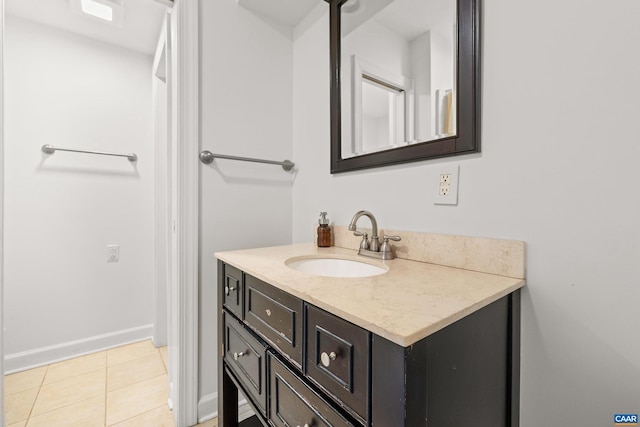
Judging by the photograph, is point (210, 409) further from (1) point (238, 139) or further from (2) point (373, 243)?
(1) point (238, 139)

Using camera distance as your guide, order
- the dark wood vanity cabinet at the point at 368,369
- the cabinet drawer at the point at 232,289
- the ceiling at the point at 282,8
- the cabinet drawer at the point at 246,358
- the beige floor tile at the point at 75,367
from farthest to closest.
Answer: the beige floor tile at the point at 75,367 → the ceiling at the point at 282,8 → the cabinet drawer at the point at 232,289 → the cabinet drawer at the point at 246,358 → the dark wood vanity cabinet at the point at 368,369

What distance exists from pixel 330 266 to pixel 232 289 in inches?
15.0

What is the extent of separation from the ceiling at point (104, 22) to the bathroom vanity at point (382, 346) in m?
1.68

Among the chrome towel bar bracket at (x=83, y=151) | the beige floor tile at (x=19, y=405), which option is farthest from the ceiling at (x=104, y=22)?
the beige floor tile at (x=19, y=405)

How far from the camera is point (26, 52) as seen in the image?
172 cm

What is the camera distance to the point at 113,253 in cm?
201

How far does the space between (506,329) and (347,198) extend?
777mm

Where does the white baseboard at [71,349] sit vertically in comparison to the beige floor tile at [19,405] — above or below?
above

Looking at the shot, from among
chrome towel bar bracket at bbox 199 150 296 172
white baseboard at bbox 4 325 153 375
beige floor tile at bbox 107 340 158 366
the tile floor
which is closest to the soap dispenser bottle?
chrome towel bar bracket at bbox 199 150 296 172

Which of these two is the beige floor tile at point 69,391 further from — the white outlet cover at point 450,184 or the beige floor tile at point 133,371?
the white outlet cover at point 450,184

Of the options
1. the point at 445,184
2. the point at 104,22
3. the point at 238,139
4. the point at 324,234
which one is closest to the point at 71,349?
the point at 238,139

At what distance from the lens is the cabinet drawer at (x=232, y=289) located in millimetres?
974

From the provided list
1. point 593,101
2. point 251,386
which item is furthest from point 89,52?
point 593,101

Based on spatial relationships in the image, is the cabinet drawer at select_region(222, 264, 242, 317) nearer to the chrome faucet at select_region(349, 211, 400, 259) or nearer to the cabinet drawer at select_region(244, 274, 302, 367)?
the cabinet drawer at select_region(244, 274, 302, 367)
